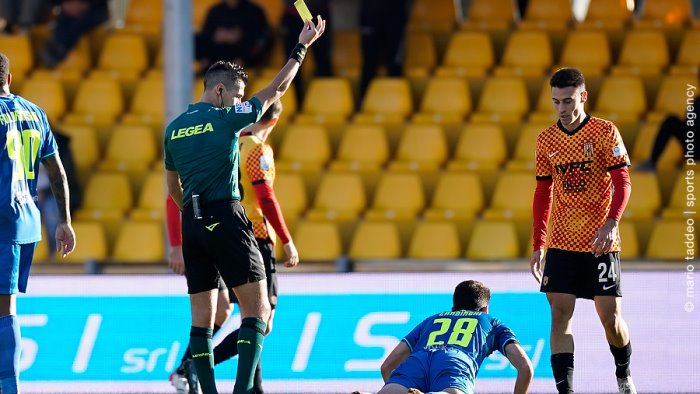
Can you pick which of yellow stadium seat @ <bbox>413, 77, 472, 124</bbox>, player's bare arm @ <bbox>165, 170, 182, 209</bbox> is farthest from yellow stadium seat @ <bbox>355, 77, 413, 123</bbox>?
player's bare arm @ <bbox>165, 170, 182, 209</bbox>

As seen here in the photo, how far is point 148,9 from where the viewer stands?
15.0 meters

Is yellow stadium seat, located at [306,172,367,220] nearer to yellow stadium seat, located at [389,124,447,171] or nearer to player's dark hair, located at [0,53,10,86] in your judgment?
yellow stadium seat, located at [389,124,447,171]

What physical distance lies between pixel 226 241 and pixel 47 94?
7335mm

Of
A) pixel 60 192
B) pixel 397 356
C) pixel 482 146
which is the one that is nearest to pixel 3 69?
pixel 60 192

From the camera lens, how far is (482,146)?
41.0 ft

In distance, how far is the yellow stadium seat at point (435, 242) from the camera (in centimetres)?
1166

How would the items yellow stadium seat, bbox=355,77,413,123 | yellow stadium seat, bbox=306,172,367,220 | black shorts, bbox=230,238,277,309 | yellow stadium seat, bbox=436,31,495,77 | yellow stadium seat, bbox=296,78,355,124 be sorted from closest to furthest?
1. black shorts, bbox=230,238,277,309
2. yellow stadium seat, bbox=306,172,367,220
3. yellow stadium seat, bbox=355,77,413,123
4. yellow stadium seat, bbox=296,78,355,124
5. yellow stadium seat, bbox=436,31,495,77

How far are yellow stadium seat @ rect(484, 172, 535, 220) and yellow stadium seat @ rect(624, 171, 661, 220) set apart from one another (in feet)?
3.00

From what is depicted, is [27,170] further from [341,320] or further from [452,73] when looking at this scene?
[452,73]

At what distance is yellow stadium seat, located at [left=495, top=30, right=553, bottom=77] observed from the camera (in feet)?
44.1

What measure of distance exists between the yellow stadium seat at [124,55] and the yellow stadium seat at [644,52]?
512 centimetres

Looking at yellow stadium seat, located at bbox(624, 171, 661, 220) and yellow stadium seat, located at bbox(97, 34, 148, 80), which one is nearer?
yellow stadium seat, located at bbox(624, 171, 661, 220)

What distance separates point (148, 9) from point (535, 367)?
317 inches

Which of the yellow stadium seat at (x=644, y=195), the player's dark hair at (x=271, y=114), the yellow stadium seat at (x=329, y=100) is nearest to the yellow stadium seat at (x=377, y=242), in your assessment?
the yellow stadium seat at (x=329, y=100)
